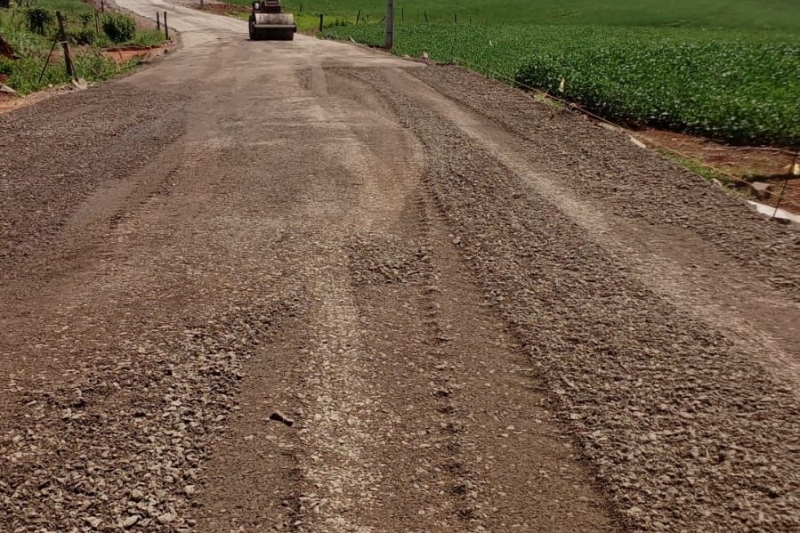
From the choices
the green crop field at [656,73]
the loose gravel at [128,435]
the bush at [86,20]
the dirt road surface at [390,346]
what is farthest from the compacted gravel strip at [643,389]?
the bush at [86,20]

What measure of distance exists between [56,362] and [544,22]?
50.1 metres

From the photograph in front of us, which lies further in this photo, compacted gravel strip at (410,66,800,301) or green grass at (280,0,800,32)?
green grass at (280,0,800,32)

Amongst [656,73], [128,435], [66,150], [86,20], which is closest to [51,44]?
[86,20]

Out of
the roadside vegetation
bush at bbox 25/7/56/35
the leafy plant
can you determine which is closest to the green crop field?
the roadside vegetation

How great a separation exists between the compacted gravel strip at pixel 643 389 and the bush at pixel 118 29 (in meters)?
31.1

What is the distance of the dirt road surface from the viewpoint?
10.9ft

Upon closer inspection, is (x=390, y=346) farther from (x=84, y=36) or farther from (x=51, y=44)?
(x=84, y=36)

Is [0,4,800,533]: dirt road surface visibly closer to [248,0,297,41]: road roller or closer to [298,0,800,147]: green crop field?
[298,0,800,147]: green crop field

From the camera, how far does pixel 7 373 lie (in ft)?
14.0

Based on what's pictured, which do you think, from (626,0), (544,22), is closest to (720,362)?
(544,22)

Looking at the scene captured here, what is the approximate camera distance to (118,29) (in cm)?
3188

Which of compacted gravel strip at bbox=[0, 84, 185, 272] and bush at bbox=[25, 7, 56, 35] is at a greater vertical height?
bush at bbox=[25, 7, 56, 35]

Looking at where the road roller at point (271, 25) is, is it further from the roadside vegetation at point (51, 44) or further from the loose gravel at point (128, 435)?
the loose gravel at point (128, 435)

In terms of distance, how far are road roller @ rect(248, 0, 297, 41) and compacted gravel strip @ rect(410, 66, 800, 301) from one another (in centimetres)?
1954
